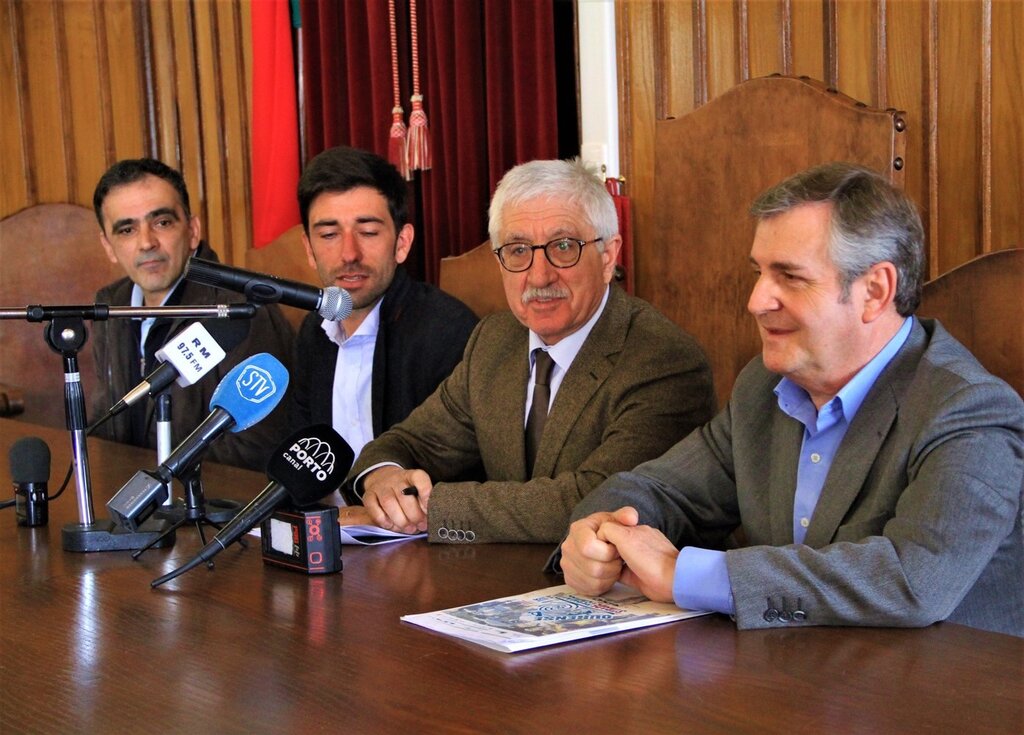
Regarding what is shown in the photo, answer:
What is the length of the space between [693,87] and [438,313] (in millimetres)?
959

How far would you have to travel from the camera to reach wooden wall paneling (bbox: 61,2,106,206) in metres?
5.66

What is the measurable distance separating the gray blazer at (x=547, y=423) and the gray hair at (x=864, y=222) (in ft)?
2.09

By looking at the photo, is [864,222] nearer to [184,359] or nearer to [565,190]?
[565,190]

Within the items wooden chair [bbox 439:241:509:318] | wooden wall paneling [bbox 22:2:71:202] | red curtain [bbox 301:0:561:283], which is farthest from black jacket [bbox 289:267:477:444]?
wooden wall paneling [bbox 22:2:71:202]

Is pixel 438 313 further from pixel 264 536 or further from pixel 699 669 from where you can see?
pixel 699 669

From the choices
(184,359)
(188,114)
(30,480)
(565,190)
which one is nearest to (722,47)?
(565,190)

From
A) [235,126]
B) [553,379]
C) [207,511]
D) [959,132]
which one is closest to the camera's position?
[207,511]

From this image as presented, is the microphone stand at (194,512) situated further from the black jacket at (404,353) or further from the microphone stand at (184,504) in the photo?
the black jacket at (404,353)

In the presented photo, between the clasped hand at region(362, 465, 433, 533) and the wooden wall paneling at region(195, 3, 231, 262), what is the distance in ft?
11.2

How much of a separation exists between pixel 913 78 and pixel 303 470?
185cm

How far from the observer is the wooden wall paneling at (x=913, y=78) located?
2.84 meters

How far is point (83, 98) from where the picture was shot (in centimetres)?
571

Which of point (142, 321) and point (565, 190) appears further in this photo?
point (142, 321)

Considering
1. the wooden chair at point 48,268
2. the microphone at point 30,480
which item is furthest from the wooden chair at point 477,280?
the wooden chair at point 48,268
